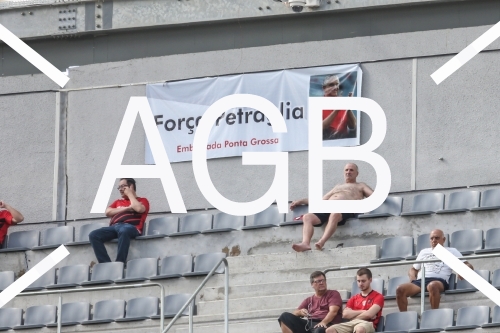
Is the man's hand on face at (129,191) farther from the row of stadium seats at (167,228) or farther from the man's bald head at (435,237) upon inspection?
the man's bald head at (435,237)

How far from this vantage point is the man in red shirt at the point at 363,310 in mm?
10750

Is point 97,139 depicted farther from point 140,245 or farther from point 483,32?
point 483,32

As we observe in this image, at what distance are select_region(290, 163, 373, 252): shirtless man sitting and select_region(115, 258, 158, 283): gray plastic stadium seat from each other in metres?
1.56

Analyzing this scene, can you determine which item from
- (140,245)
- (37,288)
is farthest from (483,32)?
(37,288)

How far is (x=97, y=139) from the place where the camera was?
54.5 ft

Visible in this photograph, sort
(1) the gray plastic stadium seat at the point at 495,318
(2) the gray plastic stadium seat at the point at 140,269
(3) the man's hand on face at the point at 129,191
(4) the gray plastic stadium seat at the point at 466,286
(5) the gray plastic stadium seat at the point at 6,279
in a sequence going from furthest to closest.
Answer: (3) the man's hand on face at the point at 129,191
(5) the gray plastic stadium seat at the point at 6,279
(2) the gray plastic stadium seat at the point at 140,269
(4) the gray plastic stadium seat at the point at 466,286
(1) the gray plastic stadium seat at the point at 495,318

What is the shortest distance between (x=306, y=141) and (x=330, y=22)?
4.94 feet

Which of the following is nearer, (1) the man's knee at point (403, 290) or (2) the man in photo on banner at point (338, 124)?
(1) the man's knee at point (403, 290)

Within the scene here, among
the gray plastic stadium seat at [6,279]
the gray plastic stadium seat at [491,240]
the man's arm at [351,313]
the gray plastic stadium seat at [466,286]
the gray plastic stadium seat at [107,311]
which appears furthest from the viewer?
the gray plastic stadium seat at [6,279]

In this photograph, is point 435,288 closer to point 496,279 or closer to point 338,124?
point 496,279

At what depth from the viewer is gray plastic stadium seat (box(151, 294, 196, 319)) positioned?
1259cm

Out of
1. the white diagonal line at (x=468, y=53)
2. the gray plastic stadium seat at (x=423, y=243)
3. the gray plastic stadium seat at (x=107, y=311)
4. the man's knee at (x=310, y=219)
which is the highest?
the white diagonal line at (x=468, y=53)

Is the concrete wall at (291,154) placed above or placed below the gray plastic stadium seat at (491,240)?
above

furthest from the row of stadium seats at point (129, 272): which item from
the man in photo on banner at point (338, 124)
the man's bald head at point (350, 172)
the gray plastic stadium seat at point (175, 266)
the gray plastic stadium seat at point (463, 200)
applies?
the man in photo on banner at point (338, 124)
